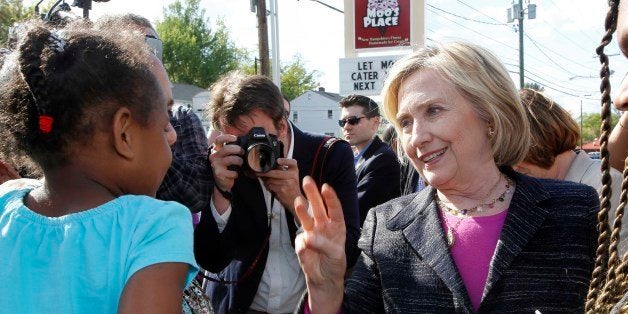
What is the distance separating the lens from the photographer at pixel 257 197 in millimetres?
2646

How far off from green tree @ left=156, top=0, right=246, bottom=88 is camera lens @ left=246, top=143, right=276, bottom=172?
58.2m

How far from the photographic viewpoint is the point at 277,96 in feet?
9.95

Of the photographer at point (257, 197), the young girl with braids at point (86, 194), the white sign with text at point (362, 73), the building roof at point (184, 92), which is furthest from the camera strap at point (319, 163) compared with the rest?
the building roof at point (184, 92)

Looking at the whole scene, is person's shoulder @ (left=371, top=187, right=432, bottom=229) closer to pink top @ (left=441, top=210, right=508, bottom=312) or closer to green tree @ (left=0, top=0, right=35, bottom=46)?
pink top @ (left=441, top=210, right=508, bottom=312)

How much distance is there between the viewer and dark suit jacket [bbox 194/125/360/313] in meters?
2.64

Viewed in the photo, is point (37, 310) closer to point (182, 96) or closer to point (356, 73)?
point (356, 73)

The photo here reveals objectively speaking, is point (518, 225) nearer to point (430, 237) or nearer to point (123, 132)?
point (430, 237)

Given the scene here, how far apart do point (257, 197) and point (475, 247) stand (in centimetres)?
120

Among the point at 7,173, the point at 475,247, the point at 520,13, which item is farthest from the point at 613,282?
the point at 520,13

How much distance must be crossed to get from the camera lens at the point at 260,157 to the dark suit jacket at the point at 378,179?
2185 mm

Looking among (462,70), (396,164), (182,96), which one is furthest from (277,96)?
(182,96)

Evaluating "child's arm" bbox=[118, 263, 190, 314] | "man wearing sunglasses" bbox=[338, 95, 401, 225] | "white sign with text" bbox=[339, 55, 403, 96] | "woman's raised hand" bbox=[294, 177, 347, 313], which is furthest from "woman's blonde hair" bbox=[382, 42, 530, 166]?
"white sign with text" bbox=[339, 55, 403, 96]

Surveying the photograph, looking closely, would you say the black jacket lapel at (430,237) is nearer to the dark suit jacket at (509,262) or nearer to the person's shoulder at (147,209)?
the dark suit jacket at (509,262)

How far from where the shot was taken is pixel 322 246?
162 centimetres
